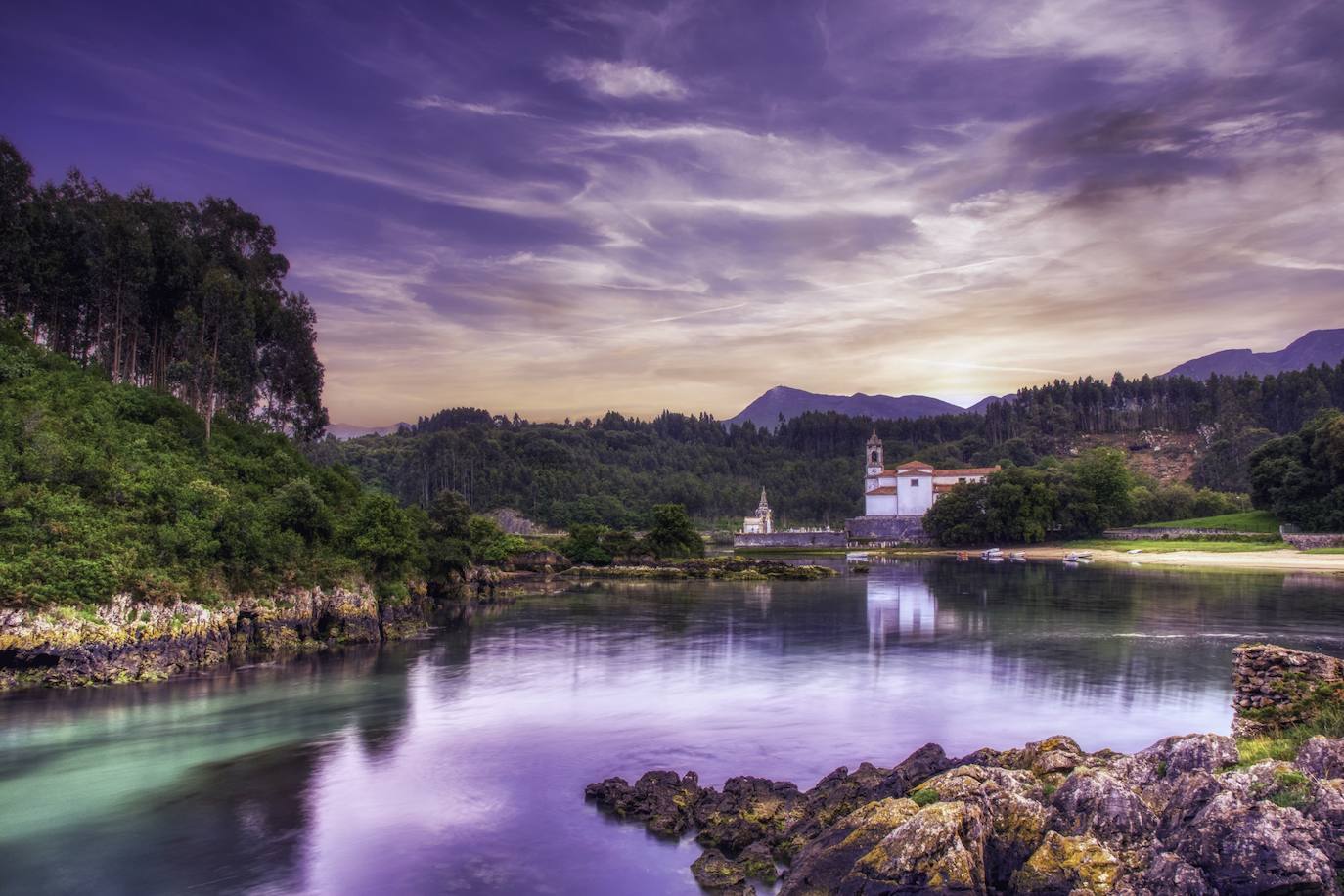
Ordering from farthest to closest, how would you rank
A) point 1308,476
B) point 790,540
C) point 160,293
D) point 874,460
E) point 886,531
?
point 874,460
point 886,531
point 790,540
point 1308,476
point 160,293

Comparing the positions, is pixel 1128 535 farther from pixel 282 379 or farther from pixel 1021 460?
pixel 282 379

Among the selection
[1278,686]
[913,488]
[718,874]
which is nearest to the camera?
[718,874]

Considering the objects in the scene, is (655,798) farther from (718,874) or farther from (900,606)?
(900,606)

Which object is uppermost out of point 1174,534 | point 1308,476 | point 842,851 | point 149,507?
point 1308,476

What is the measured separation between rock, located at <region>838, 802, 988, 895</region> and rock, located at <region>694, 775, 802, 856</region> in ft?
17.4

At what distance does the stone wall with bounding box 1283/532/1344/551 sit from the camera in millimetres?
87750

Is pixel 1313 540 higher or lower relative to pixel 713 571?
higher

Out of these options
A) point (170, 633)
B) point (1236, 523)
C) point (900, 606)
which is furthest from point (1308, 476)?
point (170, 633)

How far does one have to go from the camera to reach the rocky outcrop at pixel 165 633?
31.3m

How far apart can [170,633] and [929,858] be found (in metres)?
34.1

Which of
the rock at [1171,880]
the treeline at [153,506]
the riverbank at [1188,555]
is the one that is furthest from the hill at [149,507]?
the riverbank at [1188,555]

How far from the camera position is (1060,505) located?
117250 mm

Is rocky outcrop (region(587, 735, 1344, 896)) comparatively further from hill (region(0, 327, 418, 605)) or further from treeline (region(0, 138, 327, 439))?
treeline (region(0, 138, 327, 439))

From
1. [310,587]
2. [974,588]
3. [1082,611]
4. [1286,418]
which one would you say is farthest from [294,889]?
[1286,418]
